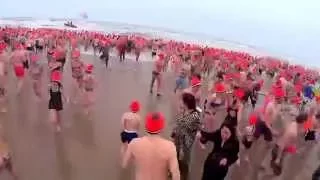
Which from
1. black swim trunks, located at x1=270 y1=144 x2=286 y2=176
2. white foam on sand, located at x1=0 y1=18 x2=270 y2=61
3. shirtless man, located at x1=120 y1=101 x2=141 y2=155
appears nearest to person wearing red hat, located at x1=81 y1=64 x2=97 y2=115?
shirtless man, located at x1=120 y1=101 x2=141 y2=155

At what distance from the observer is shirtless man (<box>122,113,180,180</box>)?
11.7ft

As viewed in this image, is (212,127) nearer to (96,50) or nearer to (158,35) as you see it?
(96,50)

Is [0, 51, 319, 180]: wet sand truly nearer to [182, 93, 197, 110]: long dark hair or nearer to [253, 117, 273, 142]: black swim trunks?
[253, 117, 273, 142]: black swim trunks

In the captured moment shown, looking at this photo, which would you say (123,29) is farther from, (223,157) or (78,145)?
(223,157)

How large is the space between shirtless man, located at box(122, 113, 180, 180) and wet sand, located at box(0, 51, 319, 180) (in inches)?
65.9

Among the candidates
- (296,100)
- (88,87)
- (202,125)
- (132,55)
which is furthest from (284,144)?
(132,55)

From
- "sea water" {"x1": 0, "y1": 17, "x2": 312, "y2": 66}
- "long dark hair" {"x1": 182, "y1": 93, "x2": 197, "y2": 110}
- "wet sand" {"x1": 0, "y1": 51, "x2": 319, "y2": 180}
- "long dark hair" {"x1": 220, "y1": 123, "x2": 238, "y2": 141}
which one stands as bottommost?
"sea water" {"x1": 0, "y1": 17, "x2": 312, "y2": 66}

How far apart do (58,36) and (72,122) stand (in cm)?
1500

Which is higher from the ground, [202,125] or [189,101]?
[189,101]

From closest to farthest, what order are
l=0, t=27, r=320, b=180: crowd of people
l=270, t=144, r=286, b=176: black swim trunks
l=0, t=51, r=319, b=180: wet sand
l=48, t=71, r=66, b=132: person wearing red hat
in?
1. l=0, t=27, r=320, b=180: crowd of people
2. l=0, t=51, r=319, b=180: wet sand
3. l=270, t=144, r=286, b=176: black swim trunks
4. l=48, t=71, r=66, b=132: person wearing red hat

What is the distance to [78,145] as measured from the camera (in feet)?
21.0

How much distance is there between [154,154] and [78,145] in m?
2.97

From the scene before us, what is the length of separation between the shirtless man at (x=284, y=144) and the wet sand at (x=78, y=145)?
151 millimetres

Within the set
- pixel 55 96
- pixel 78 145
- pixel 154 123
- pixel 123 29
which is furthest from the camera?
pixel 123 29
